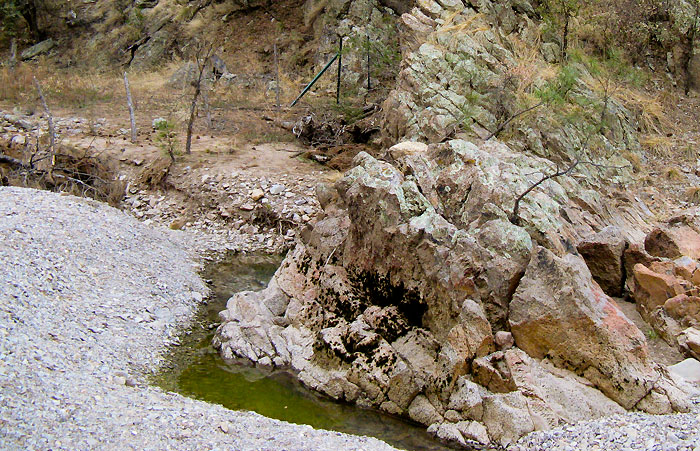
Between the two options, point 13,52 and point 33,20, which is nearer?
point 13,52

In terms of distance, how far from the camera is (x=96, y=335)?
995cm

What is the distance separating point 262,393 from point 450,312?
314 cm

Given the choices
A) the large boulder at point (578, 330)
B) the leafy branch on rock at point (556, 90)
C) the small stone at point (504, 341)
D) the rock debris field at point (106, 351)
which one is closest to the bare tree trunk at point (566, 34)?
the leafy branch on rock at point (556, 90)

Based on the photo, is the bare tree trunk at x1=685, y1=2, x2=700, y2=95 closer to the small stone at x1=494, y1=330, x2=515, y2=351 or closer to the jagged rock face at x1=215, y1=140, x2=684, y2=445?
the jagged rock face at x1=215, y1=140, x2=684, y2=445

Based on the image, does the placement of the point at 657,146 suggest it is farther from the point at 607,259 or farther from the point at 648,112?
the point at 607,259

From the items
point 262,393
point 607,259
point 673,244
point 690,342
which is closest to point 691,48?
point 673,244

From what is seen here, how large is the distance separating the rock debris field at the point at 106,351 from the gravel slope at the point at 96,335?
0.8 inches

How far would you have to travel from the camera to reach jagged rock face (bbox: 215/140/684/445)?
855 cm

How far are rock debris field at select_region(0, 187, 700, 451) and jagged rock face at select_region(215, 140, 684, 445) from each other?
2.29 feet

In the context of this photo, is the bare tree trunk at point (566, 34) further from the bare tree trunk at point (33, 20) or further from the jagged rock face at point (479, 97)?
the bare tree trunk at point (33, 20)

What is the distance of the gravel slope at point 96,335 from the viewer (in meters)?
7.14

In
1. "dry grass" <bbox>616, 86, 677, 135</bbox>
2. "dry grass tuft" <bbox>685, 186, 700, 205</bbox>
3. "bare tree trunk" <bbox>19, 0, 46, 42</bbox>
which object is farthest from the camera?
"bare tree trunk" <bbox>19, 0, 46, 42</bbox>

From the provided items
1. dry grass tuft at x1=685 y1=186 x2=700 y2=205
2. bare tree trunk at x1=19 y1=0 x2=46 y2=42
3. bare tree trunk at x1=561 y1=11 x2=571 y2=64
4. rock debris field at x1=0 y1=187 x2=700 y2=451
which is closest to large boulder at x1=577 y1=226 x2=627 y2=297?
rock debris field at x1=0 y1=187 x2=700 y2=451

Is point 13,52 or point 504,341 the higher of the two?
point 504,341
